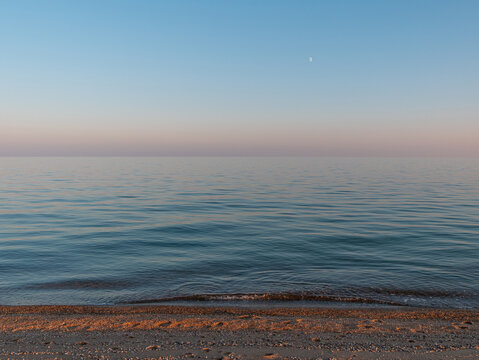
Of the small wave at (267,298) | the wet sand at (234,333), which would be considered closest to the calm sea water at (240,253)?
the small wave at (267,298)

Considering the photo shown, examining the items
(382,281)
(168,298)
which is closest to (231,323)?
(168,298)

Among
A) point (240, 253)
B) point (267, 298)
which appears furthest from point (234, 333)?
point (240, 253)

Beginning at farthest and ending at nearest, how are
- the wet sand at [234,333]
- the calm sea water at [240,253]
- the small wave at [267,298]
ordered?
the calm sea water at [240,253]
the small wave at [267,298]
the wet sand at [234,333]

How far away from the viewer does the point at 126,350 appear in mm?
6789

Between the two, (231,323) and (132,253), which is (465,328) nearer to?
(231,323)

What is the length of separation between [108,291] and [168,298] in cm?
255

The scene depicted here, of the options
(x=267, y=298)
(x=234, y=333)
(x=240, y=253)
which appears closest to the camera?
(x=234, y=333)

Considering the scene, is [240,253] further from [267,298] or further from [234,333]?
[234,333]

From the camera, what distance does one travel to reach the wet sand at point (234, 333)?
6727 mm

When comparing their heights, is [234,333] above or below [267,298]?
above

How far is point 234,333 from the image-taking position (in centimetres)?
786

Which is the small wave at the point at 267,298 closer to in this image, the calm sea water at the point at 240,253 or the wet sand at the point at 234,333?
the calm sea water at the point at 240,253

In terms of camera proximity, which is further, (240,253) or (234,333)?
(240,253)

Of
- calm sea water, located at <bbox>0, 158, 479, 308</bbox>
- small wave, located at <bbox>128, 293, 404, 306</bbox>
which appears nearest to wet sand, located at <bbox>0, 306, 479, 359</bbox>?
small wave, located at <bbox>128, 293, 404, 306</bbox>
